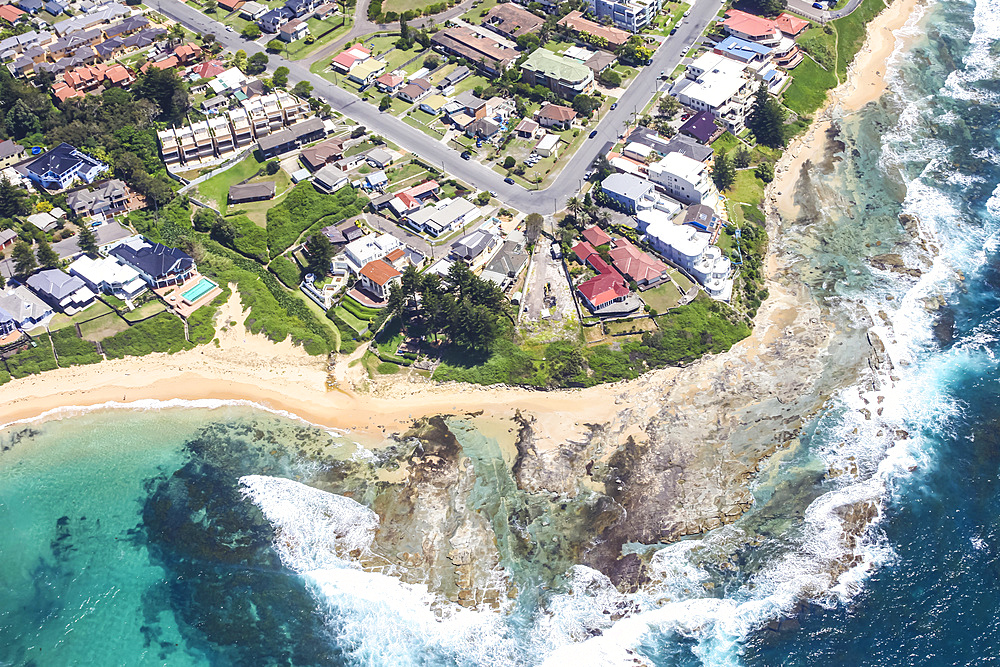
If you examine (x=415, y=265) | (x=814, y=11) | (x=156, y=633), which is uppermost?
(x=814, y=11)

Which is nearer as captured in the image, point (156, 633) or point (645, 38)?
point (156, 633)

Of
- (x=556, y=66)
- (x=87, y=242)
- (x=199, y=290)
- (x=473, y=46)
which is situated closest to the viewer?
(x=199, y=290)

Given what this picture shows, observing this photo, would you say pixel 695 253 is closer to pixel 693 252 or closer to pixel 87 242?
pixel 693 252

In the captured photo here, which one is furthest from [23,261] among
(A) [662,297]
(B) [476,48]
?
(A) [662,297]

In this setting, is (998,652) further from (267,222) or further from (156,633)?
(267,222)

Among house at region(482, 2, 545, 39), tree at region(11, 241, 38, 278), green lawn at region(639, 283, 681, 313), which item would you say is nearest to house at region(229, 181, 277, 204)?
tree at region(11, 241, 38, 278)

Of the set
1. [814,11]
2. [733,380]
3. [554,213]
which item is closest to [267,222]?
[554,213]
